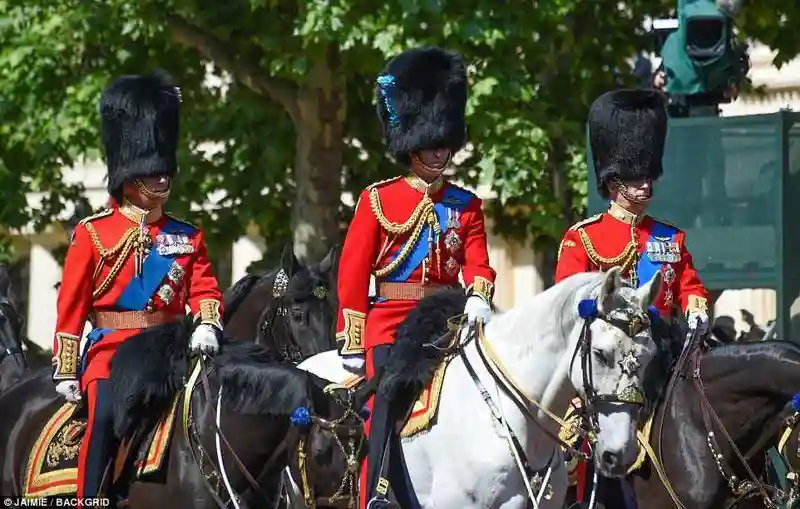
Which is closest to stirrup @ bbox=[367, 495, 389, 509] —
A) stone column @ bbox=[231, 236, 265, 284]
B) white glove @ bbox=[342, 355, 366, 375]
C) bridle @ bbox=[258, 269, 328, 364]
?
white glove @ bbox=[342, 355, 366, 375]

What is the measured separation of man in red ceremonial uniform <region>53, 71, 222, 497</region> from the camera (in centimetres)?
985

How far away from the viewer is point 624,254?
10422 millimetres

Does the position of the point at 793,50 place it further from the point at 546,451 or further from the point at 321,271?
the point at 546,451

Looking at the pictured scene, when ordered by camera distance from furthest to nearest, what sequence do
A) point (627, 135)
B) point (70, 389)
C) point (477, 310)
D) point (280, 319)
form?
point (280, 319) < point (627, 135) < point (70, 389) < point (477, 310)

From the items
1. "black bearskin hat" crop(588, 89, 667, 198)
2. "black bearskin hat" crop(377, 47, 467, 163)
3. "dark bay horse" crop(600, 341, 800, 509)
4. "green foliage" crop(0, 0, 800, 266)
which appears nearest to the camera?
"black bearskin hat" crop(377, 47, 467, 163)

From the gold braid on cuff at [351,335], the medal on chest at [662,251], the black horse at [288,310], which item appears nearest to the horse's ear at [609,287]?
the gold braid on cuff at [351,335]

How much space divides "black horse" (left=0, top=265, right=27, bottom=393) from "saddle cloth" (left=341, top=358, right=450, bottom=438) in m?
4.40

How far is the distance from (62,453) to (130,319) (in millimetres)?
743

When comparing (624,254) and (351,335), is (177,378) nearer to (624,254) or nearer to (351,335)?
(351,335)

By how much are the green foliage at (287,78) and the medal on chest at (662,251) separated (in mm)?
7073

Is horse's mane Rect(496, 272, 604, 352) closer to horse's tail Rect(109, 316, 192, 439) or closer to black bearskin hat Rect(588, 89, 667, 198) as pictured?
horse's tail Rect(109, 316, 192, 439)

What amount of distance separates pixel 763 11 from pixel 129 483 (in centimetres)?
1110

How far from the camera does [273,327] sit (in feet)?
42.0

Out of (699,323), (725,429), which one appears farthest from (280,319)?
(725,429)
